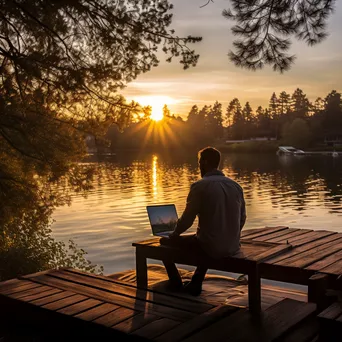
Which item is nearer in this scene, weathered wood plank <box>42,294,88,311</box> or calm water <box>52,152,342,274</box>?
weathered wood plank <box>42,294,88,311</box>

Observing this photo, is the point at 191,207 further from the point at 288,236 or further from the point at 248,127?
the point at 248,127

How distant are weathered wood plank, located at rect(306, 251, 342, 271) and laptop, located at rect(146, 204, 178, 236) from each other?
1.64 metres

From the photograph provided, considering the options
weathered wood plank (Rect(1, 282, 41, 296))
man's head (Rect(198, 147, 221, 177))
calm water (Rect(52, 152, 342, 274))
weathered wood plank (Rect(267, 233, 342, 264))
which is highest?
man's head (Rect(198, 147, 221, 177))

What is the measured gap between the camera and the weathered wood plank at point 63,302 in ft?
15.9

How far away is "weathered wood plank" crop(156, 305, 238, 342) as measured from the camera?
160 inches

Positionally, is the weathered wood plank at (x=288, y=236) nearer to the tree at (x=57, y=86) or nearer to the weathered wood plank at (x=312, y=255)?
the weathered wood plank at (x=312, y=255)

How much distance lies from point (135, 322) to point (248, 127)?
369ft

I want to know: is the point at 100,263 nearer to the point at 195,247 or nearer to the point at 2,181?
the point at 2,181

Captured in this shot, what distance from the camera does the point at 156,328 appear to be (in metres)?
4.24

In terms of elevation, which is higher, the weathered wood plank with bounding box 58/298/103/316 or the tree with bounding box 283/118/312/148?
the tree with bounding box 283/118/312/148

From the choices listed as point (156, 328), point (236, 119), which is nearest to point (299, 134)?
point (236, 119)

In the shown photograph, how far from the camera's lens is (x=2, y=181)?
23.0ft

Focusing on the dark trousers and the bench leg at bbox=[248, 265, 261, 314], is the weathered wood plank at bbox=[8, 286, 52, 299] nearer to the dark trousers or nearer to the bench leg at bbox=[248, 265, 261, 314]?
the dark trousers

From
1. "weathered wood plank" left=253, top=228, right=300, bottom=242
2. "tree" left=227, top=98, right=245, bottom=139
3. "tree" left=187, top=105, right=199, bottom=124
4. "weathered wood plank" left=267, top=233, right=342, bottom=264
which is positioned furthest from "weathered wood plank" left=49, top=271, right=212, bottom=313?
"tree" left=187, top=105, right=199, bottom=124
